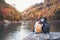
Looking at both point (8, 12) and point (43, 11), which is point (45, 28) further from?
point (8, 12)

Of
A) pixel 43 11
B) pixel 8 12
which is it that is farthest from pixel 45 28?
pixel 8 12

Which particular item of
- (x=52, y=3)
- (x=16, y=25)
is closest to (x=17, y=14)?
(x=16, y=25)

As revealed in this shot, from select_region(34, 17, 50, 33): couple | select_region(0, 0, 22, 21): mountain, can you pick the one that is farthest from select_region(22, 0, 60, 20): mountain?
select_region(34, 17, 50, 33): couple

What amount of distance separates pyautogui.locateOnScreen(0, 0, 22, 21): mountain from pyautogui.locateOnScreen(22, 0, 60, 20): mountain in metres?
0.70

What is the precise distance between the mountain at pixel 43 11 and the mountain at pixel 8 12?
2.29 ft

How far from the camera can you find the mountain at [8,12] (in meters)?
16.6

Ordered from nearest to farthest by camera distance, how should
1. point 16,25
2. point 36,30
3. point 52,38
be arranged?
point 52,38, point 36,30, point 16,25

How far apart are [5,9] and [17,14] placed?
1.52 metres

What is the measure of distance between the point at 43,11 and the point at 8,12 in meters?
2.63

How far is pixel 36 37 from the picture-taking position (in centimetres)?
654

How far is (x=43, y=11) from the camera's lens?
16.3m

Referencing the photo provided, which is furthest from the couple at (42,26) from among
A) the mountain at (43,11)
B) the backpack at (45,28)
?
the mountain at (43,11)

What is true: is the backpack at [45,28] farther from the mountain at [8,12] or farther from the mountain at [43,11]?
the mountain at [8,12]

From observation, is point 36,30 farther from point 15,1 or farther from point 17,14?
point 15,1
